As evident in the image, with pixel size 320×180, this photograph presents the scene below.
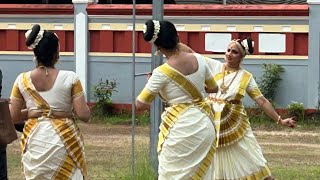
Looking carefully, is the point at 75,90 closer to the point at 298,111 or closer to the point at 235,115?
the point at 235,115

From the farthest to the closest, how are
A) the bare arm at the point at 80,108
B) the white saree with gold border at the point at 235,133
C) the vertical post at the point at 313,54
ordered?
the vertical post at the point at 313,54 < the white saree with gold border at the point at 235,133 < the bare arm at the point at 80,108

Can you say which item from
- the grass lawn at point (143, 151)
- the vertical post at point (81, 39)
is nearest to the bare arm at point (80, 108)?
the grass lawn at point (143, 151)

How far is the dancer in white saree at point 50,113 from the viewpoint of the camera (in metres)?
6.90

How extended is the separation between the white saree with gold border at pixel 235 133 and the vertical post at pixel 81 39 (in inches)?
378

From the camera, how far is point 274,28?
17.6m

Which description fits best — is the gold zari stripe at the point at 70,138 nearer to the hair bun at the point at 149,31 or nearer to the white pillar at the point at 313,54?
the hair bun at the point at 149,31

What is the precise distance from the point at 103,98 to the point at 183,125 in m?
10.9

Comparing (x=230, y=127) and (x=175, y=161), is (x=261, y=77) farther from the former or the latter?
(x=175, y=161)

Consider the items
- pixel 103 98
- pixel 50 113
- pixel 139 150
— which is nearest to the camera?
pixel 50 113

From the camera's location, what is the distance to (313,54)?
17.5 meters

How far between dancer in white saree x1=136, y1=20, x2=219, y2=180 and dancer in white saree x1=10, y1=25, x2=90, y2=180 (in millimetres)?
703

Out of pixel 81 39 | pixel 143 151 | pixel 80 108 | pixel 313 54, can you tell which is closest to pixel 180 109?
pixel 80 108

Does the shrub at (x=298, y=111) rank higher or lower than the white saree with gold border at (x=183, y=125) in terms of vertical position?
lower

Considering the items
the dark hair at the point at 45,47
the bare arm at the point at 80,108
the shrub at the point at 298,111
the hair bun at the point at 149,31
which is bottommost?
the shrub at the point at 298,111
